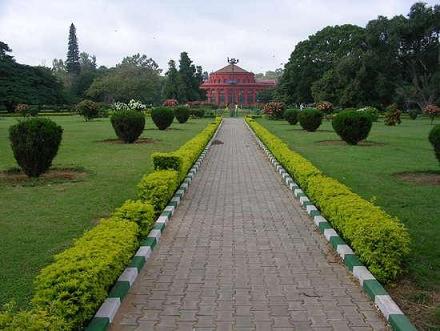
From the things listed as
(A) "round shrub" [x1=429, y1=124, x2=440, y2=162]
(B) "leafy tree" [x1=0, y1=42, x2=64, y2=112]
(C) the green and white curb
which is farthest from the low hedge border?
(B) "leafy tree" [x1=0, y1=42, x2=64, y2=112]

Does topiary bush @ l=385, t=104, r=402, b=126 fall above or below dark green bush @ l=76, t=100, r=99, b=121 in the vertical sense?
below

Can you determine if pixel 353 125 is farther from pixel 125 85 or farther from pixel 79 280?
pixel 125 85

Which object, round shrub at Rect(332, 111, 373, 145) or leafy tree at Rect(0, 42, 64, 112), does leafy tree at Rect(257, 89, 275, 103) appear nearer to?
leafy tree at Rect(0, 42, 64, 112)

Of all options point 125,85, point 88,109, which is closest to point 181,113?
point 88,109

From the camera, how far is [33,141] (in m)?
10.1

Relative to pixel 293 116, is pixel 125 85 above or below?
above

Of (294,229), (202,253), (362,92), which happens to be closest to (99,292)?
(202,253)

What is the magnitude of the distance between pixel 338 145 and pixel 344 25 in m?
42.9

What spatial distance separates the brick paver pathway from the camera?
3900 millimetres

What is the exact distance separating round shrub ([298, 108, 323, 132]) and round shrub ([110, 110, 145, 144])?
1066cm

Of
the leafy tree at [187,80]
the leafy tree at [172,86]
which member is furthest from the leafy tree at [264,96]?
the leafy tree at [172,86]

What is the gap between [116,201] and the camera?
8289 millimetres

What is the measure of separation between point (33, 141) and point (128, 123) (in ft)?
27.8

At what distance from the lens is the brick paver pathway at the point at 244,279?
3900mm
